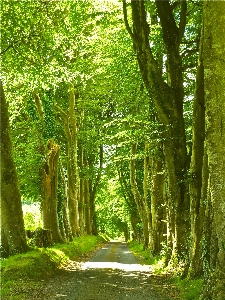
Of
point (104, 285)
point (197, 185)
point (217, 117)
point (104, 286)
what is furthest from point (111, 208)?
point (217, 117)

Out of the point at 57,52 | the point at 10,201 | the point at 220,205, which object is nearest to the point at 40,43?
the point at 57,52

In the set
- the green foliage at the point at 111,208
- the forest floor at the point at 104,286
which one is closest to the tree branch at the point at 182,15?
the forest floor at the point at 104,286

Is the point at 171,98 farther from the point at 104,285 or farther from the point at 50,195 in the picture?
the point at 50,195

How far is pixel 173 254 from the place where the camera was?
41.7 feet

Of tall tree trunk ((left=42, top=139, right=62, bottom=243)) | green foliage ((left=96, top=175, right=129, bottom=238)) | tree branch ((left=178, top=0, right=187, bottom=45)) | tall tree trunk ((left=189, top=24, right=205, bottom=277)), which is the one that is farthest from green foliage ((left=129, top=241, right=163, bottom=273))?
green foliage ((left=96, top=175, right=129, bottom=238))

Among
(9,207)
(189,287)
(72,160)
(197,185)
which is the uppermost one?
(72,160)

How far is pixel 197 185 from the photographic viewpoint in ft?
34.3

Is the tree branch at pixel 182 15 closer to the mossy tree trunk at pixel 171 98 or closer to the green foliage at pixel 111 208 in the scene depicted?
the mossy tree trunk at pixel 171 98

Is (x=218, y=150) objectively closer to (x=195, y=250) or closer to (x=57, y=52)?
(x=195, y=250)

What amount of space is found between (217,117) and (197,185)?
3.88 meters

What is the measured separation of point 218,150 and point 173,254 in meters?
6.81

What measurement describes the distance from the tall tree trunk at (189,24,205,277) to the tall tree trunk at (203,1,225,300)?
3013mm

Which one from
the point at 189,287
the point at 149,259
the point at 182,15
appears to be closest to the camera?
Answer: the point at 189,287

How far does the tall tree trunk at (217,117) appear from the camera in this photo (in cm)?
685
